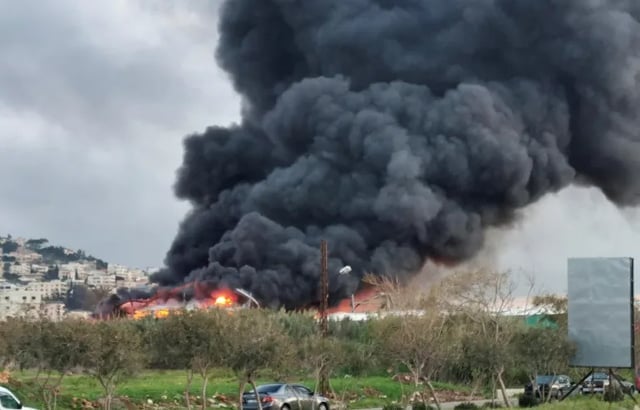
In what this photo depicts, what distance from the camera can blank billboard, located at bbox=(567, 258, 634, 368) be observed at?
34.0m

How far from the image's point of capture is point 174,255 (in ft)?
264

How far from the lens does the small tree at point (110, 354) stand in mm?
31562

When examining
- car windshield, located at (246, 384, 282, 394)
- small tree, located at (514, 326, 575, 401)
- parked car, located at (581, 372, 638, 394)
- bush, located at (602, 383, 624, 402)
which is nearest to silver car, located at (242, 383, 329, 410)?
car windshield, located at (246, 384, 282, 394)

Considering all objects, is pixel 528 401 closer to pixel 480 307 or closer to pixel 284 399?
pixel 480 307

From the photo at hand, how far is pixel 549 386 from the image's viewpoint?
45.1 metres

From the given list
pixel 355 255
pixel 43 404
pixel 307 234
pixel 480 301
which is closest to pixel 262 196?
pixel 307 234

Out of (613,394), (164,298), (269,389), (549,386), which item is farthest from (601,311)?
(164,298)

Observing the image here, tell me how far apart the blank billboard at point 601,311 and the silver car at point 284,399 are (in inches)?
374

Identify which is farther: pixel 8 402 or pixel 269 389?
pixel 269 389

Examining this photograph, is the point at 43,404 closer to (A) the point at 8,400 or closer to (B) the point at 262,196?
(A) the point at 8,400

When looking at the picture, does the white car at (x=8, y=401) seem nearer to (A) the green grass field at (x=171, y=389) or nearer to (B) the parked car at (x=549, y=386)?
(A) the green grass field at (x=171, y=389)

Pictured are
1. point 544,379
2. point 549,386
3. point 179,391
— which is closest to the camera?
point 179,391

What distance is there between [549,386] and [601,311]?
37.3 feet

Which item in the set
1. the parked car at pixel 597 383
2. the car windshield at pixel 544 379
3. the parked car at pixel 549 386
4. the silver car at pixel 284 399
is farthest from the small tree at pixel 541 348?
the silver car at pixel 284 399
